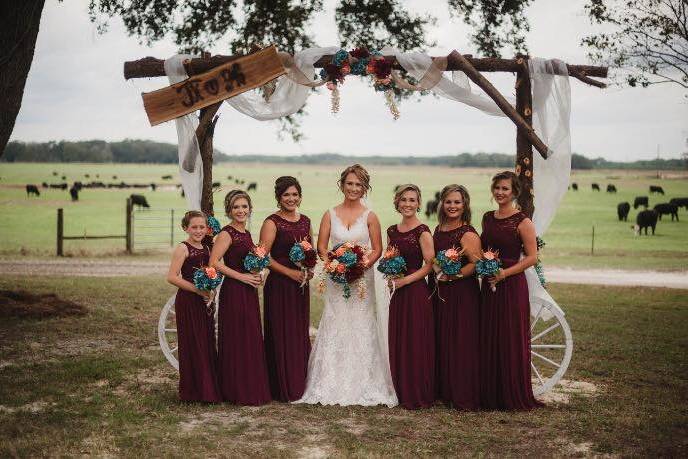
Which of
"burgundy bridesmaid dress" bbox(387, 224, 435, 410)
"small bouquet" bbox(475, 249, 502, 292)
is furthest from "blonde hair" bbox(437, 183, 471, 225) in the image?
"small bouquet" bbox(475, 249, 502, 292)

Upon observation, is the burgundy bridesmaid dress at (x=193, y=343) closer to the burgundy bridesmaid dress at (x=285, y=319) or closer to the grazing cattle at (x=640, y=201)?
the burgundy bridesmaid dress at (x=285, y=319)

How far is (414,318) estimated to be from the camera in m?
6.60

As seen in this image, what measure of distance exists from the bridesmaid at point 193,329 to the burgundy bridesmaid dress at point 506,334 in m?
2.67

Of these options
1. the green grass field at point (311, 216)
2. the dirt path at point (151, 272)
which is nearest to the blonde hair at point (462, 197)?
the dirt path at point (151, 272)

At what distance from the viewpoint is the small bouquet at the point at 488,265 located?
6.24 metres

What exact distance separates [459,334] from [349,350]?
1.14 metres

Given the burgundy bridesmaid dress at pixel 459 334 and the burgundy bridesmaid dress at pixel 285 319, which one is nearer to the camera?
the burgundy bridesmaid dress at pixel 459 334

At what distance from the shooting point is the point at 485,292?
21.7ft

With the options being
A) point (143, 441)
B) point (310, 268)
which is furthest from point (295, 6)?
point (143, 441)

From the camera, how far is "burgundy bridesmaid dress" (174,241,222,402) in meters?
6.61

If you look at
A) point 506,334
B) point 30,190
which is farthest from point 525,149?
point 30,190

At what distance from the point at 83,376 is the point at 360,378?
3.14 m

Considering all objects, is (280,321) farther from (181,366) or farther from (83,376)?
(83,376)

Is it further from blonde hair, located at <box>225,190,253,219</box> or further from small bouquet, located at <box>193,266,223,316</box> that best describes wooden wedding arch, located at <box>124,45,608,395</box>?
small bouquet, located at <box>193,266,223,316</box>
